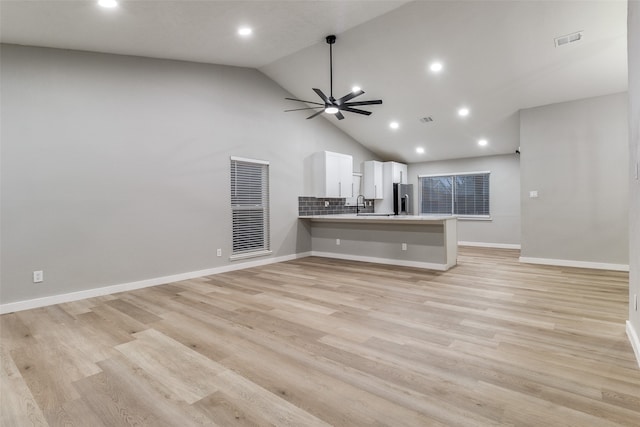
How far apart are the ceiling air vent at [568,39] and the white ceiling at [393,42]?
66 mm

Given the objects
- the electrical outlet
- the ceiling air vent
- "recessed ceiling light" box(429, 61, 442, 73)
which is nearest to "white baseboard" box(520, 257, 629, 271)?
the ceiling air vent

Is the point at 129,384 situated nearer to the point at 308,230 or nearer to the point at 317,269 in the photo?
the point at 317,269

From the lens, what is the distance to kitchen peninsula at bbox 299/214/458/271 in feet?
16.8

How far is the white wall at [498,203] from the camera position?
758cm

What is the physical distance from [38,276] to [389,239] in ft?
15.9

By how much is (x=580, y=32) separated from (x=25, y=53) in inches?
246

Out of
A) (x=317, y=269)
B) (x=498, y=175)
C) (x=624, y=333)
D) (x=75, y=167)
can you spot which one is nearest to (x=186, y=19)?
(x=75, y=167)

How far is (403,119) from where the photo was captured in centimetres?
663

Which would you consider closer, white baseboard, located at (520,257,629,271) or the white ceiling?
the white ceiling

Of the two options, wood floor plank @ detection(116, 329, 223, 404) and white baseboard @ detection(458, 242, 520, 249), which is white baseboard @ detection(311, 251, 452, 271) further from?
wood floor plank @ detection(116, 329, 223, 404)

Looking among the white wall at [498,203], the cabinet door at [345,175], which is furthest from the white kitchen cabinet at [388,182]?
the cabinet door at [345,175]

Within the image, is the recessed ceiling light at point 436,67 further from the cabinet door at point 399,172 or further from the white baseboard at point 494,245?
the white baseboard at point 494,245

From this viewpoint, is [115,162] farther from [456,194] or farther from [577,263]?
[456,194]

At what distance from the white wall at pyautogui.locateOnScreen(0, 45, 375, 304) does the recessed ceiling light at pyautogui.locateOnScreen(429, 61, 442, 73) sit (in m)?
2.92
